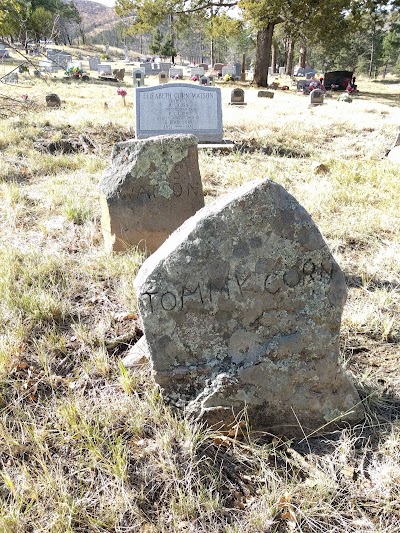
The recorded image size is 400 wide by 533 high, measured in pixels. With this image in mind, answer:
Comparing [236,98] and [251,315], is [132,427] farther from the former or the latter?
[236,98]

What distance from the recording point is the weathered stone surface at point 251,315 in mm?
1724

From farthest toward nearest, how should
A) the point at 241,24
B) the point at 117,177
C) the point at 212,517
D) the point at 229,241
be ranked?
1. the point at 241,24
2. the point at 117,177
3. the point at 229,241
4. the point at 212,517

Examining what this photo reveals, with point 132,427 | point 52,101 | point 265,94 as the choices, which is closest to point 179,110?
point 52,101

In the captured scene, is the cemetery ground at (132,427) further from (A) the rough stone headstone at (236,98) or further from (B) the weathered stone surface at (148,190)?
(A) the rough stone headstone at (236,98)

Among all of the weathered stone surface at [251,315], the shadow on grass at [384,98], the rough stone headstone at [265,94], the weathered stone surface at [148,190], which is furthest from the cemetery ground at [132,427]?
the shadow on grass at [384,98]

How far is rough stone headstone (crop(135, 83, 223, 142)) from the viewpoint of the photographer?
7961mm

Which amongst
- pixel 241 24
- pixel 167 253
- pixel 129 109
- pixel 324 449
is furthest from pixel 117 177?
pixel 241 24

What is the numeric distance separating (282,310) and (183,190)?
2.31m

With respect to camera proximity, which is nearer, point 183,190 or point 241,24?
point 183,190

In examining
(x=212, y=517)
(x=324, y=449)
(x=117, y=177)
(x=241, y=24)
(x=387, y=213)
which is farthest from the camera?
(x=241, y=24)

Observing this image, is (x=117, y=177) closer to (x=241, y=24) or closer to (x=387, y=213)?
(x=387, y=213)

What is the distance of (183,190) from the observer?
390 centimetres

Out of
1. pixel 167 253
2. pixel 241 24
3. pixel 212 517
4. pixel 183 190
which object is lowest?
pixel 212 517

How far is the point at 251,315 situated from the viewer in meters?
1.85
